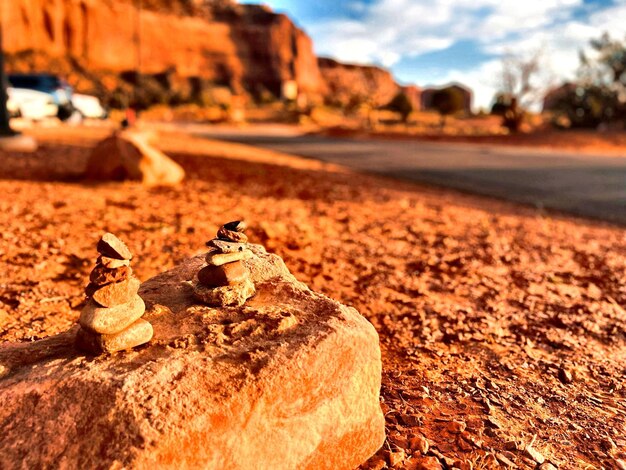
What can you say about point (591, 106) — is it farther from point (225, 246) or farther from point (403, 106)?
point (225, 246)

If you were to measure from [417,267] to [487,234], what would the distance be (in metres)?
1.58

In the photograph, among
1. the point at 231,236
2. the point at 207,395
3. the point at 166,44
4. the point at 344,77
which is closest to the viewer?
the point at 207,395

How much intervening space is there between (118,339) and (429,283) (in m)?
2.65

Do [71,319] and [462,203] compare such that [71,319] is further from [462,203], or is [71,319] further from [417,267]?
[462,203]

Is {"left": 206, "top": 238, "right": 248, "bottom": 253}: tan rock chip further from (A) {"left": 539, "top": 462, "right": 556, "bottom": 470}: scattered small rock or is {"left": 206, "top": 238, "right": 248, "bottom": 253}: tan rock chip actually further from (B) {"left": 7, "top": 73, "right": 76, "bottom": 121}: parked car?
(B) {"left": 7, "top": 73, "right": 76, "bottom": 121}: parked car

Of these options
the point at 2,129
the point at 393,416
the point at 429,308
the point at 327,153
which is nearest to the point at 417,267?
the point at 429,308

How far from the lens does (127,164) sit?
6527 mm

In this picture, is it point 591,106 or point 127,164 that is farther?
point 591,106

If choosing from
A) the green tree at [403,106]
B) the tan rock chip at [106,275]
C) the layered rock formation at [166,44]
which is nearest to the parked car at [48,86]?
the tan rock chip at [106,275]

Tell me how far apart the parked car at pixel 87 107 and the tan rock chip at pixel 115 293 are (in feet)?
64.1

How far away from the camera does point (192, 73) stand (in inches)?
2522

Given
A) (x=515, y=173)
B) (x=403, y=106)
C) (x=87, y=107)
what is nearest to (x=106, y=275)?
(x=515, y=173)

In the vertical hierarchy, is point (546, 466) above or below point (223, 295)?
below

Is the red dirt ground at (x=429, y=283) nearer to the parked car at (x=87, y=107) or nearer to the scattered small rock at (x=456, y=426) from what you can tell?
the scattered small rock at (x=456, y=426)
